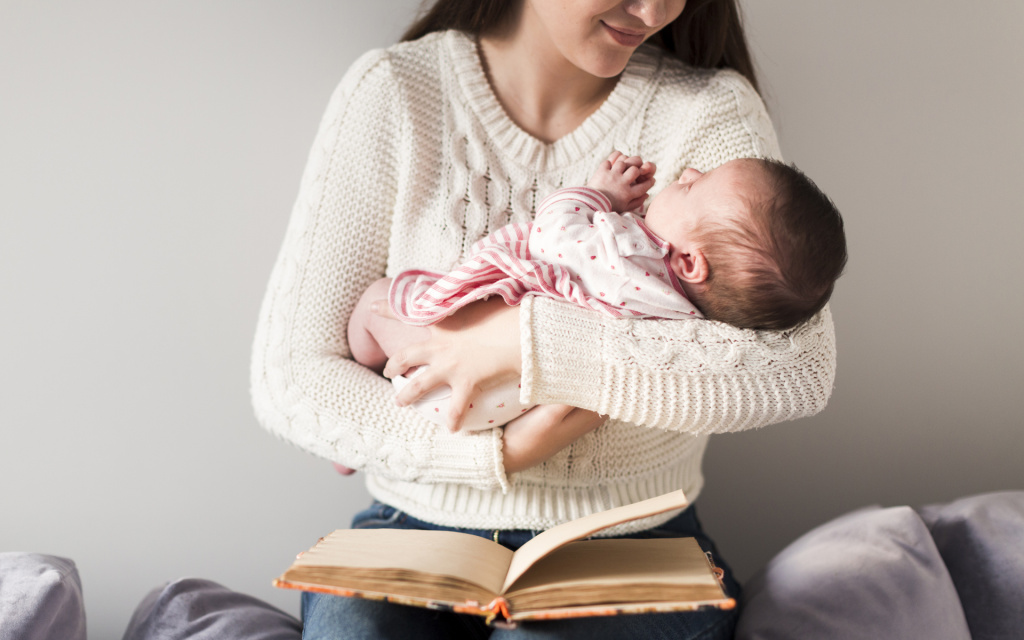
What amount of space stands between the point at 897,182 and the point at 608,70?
33.3 inches

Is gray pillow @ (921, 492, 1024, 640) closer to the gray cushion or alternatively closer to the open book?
the open book

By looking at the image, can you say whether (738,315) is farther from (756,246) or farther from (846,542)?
(846,542)

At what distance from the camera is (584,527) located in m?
0.82

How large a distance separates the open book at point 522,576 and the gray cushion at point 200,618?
1.48 feet

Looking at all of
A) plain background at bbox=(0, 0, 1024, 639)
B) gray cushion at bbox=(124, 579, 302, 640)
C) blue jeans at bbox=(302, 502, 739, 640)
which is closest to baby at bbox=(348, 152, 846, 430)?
blue jeans at bbox=(302, 502, 739, 640)

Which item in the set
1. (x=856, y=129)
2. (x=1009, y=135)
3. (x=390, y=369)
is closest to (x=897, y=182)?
(x=856, y=129)

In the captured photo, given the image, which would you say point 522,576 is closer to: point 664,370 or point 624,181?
point 664,370

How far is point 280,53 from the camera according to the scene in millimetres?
1479

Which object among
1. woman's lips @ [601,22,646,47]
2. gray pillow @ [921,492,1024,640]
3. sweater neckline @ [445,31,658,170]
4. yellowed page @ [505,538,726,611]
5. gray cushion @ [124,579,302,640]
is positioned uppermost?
woman's lips @ [601,22,646,47]

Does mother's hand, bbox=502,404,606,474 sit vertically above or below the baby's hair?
below

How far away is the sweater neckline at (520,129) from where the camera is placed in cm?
132

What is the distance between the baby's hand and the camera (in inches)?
45.4

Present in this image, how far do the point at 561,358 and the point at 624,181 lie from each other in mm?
324

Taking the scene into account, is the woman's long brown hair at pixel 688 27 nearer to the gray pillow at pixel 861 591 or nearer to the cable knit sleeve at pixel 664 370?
the cable knit sleeve at pixel 664 370
